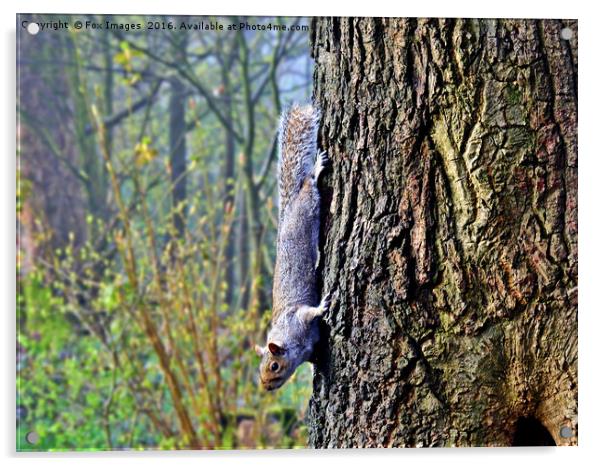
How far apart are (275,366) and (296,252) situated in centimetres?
33

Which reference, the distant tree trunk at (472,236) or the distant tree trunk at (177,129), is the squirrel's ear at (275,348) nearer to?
the distant tree trunk at (472,236)

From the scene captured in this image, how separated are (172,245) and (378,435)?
1.87 m

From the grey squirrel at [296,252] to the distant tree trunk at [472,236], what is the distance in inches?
7.6

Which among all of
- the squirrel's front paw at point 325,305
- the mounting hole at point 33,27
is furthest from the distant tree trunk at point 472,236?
the mounting hole at point 33,27

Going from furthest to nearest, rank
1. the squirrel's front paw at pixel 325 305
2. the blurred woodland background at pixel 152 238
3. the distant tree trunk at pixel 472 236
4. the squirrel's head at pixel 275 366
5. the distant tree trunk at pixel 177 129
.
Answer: the distant tree trunk at pixel 177 129 → the blurred woodland background at pixel 152 238 → the squirrel's head at pixel 275 366 → the squirrel's front paw at pixel 325 305 → the distant tree trunk at pixel 472 236

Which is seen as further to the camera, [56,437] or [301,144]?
[56,437]

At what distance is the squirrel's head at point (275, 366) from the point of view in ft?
6.15

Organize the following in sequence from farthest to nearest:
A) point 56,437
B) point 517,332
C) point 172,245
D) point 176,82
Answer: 1. point 176,82
2. point 172,245
3. point 56,437
4. point 517,332

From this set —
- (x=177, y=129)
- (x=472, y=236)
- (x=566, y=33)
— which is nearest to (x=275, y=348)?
(x=472, y=236)

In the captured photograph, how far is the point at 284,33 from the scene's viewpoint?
Answer: 3.34 metres
